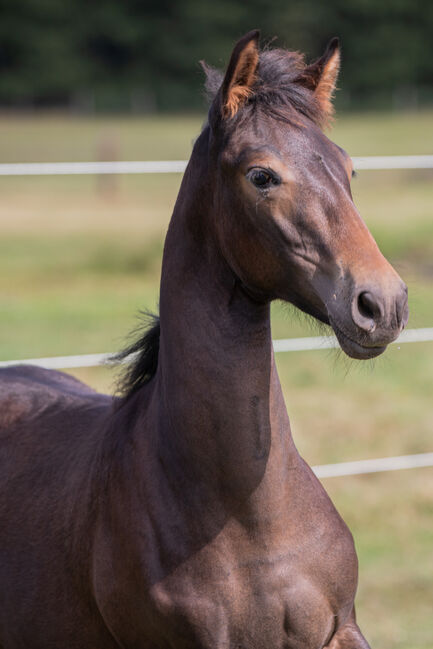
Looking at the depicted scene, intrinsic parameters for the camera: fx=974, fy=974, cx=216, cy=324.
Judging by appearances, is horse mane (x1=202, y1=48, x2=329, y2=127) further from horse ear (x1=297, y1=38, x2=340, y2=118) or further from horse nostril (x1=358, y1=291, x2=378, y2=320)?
horse nostril (x1=358, y1=291, x2=378, y2=320)

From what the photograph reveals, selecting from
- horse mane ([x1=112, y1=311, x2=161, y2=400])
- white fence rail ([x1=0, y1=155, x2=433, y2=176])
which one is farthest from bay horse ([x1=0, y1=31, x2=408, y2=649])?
white fence rail ([x1=0, y1=155, x2=433, y2=176])

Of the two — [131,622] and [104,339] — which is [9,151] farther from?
[131,622]

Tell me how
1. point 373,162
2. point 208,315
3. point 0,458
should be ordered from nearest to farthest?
1. point 208,315
2. point 0,458
3. point 373,162

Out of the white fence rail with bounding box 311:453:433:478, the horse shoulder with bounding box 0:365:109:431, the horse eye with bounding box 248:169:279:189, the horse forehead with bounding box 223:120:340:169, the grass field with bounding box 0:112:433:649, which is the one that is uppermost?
the horse forehead with bounding box 223:120:340:169

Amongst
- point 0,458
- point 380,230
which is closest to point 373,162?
point 0,458

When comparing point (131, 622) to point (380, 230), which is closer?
point (131, 622)

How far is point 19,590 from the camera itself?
263 centimetres

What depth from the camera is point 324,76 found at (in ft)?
7.77

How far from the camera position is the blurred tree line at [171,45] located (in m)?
41.0

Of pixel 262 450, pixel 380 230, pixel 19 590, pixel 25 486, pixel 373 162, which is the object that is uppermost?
pixel 373 162

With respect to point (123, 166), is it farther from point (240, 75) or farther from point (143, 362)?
point (240, 75)

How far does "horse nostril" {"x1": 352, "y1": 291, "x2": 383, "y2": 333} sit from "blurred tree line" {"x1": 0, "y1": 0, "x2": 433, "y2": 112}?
39072 millimetres

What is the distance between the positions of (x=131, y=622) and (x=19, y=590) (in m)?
0.51

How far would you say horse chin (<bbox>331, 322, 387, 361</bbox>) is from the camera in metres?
1.95
